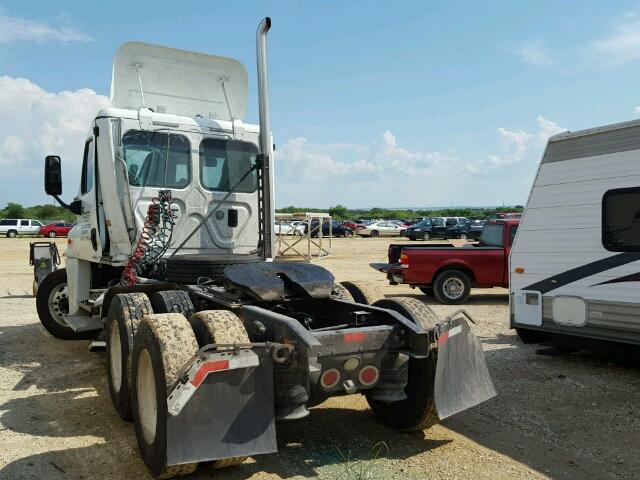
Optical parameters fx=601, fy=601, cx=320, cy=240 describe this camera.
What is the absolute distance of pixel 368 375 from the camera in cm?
420

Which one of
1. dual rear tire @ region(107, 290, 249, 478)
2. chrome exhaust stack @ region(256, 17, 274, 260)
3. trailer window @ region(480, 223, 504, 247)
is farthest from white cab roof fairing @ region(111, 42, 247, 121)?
trailer window @ region(480, 223, 504, 247)

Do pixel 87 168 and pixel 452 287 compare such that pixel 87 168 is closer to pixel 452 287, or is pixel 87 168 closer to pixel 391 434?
pixel 391 434

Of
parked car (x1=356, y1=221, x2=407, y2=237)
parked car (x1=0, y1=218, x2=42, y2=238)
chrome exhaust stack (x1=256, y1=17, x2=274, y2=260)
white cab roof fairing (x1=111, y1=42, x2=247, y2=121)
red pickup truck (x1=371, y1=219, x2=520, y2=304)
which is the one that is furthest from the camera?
parked car (x1=356, y1=221, x2=407, y2=237)

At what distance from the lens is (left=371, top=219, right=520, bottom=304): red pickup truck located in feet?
42.3

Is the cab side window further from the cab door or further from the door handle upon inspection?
the door handle

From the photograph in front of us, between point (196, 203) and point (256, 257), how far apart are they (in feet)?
3.81

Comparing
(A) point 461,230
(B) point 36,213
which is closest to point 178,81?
(A) point 461,230

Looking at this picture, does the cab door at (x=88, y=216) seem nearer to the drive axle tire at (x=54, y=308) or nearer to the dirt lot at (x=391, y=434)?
the drive axle tire at (x=54, y=308)

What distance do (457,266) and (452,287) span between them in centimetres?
47

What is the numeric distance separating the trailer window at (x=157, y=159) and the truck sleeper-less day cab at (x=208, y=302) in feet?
0.05

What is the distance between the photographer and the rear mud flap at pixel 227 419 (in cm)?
349

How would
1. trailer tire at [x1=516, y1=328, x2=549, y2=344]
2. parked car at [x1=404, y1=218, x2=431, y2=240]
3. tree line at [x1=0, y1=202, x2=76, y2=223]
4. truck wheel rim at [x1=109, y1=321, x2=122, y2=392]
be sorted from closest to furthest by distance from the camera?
truck wheel rim at [x1=109, y1=321, x2=122, y2=392]
trailer tire at [x1=516, y1=328, x2=549, y2=344]
parked car at [x1=404, y1=218, x2=431, y2=240]
tree line at [x1=0, y1=202, x2=76, y2=223]

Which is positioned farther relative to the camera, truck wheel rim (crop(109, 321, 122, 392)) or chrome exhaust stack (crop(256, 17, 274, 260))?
chrome exhaust stack (crop(256, 17, 274, 260))

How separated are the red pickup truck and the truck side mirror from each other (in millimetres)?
7777
